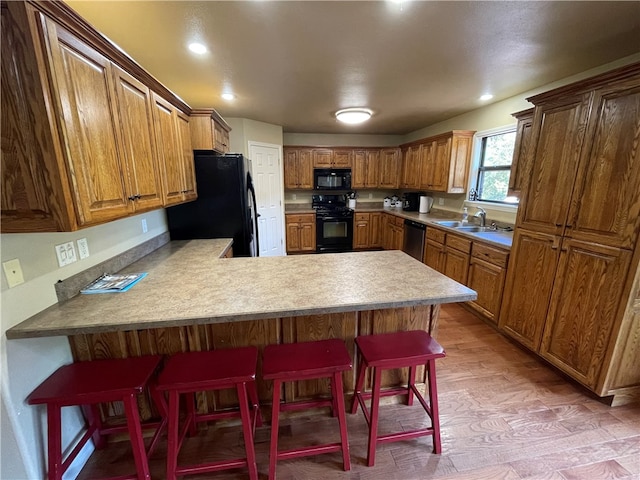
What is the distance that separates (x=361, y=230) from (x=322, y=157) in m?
1.68

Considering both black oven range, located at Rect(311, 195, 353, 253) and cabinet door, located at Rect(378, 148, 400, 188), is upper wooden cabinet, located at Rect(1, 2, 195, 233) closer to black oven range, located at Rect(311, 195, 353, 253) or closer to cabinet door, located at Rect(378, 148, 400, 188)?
black oven range, located at Rect(311, 195, 353, 253)

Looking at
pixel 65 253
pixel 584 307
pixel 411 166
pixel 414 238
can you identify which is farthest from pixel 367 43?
pixel 411 166

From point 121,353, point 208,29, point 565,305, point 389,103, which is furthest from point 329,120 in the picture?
point 121,353

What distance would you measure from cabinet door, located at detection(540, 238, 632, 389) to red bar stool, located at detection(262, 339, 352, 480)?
1711 mm

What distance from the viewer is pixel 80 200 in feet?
3.43

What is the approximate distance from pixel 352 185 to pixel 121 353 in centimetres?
476

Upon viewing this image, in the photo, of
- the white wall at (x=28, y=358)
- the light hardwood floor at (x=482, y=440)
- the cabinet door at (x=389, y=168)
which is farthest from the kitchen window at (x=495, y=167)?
the white wall at (x=28, y=358)

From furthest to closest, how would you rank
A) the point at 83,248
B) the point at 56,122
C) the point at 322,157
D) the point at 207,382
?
the point at 322,157
the point at 83,248
the point at 207,382
the point at 56,122

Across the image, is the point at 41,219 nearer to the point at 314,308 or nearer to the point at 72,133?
the point at 72,133

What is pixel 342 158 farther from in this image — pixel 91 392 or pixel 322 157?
pixel 91 392

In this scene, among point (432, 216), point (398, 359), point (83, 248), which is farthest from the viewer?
point (432, 216)

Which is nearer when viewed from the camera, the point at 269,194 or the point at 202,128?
the point at 202,128

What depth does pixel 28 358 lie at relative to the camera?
1147 mm

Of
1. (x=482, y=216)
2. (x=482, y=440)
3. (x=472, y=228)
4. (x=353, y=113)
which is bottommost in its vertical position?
(x=482, y=440)
